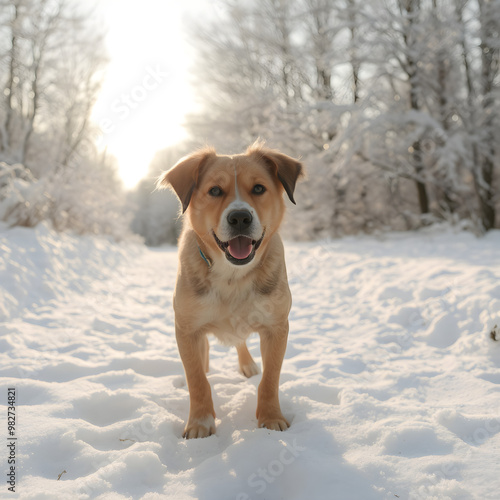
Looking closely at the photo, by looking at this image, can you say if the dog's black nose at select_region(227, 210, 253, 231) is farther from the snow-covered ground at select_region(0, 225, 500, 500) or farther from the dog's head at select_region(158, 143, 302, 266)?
the snow-covered ground at select_region(0, 225, 500, 500)

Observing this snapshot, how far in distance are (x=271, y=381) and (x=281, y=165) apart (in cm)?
153

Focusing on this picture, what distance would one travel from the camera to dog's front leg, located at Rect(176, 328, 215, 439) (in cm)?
235

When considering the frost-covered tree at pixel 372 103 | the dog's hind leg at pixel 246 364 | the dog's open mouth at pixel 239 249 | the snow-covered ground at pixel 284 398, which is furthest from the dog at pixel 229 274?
the frost-covered tree at pixel 372 103

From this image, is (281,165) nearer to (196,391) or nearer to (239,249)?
(239,249)

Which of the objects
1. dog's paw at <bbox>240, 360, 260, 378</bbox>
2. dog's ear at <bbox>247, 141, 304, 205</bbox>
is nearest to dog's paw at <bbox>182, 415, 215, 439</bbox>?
dog's paw at <bbox>240, 360, 260, 378</bbox>

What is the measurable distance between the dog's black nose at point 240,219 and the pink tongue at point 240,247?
102mm

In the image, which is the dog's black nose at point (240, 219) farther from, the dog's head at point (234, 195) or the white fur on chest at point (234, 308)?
the white fur on chest at point (234, 308)

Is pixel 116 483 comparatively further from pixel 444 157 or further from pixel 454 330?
pixel 444 157

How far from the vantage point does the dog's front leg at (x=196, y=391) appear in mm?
2346

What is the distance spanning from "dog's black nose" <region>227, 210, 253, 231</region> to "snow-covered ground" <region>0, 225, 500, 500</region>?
1230mm

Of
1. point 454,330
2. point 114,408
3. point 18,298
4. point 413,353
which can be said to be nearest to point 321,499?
point 114,408

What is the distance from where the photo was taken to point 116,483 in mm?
1771

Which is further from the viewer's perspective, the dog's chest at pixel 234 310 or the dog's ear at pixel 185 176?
the dog's ear at pixel 185 176

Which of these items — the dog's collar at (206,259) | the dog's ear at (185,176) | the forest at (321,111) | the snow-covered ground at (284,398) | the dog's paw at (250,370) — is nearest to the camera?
the snow-covered ground at (284,398)
